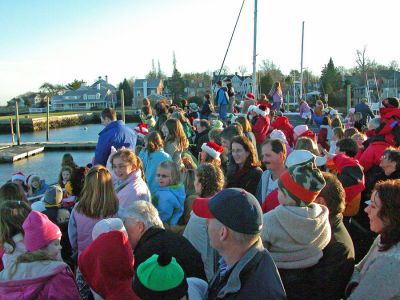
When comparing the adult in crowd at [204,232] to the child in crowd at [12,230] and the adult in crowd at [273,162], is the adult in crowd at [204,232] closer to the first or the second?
the adult in crowd at [273,162]

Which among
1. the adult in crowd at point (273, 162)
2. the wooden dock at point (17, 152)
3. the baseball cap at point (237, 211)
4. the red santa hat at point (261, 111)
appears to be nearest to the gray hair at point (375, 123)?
the red santa hat at point (261, 111)

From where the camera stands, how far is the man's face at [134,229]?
3016mm

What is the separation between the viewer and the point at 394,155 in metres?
4.44

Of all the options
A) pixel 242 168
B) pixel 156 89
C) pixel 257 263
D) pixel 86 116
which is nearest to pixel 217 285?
pixel 257 263

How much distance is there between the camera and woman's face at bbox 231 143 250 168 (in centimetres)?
481

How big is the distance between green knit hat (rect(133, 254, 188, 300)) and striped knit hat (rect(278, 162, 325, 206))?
105cm

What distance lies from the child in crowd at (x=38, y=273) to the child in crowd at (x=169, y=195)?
1483mm

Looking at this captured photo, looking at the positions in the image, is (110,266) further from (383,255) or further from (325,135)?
(325,135)

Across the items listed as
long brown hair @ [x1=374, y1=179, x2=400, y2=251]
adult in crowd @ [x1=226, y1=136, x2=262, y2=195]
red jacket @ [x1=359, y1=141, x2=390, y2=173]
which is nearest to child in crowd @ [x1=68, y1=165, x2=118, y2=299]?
adult in crowd @ [x1=226, y1=136, x2=262, y2=195]

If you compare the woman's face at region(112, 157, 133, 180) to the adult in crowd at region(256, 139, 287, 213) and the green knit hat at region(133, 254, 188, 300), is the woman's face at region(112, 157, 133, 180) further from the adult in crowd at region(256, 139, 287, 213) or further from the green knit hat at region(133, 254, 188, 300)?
the green knit hat at region(133, 254, 188, 300)

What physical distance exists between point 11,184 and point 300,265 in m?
3.15

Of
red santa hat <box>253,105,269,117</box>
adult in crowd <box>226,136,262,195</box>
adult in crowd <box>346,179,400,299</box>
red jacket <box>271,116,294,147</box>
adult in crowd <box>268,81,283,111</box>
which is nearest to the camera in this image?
adult in crowd <box>346,179,400,299</box>

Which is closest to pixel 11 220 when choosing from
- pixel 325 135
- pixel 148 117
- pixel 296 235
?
pixel 296 235

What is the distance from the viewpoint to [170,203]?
14.0 ft
